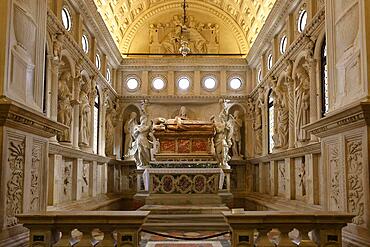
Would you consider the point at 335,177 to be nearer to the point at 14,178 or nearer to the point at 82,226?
the point at 82,226

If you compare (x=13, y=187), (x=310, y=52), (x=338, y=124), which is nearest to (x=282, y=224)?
(x=338, y=124)

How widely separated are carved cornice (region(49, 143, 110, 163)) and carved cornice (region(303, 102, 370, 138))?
22.4ft

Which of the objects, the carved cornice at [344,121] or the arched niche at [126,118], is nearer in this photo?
the carved cornice at [344,121]

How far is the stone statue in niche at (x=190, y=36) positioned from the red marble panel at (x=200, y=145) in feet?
30.2

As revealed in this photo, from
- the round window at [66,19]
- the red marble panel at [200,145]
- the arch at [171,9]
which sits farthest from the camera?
the arch at [171,9]

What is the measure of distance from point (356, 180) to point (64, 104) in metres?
9.15

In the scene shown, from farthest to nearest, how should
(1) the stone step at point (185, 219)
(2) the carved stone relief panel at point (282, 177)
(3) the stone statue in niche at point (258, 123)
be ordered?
(3) the stone statue in niche at point (258, 123) < (2) the carved stone relief panel at point (282, 177) < (1) the stone step at point (185, 219)

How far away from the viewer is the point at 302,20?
1317cm

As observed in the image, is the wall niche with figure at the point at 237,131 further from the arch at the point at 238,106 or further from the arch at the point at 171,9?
the arch at the point at 171,9

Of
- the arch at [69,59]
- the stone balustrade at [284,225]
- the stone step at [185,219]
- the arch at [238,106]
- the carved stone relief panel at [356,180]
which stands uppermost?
the arch at [69,59]

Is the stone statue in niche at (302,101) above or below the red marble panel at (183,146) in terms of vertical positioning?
above

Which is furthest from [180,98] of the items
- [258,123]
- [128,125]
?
[258,123]

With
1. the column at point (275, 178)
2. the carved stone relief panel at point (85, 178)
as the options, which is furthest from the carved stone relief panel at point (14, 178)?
the column at point (275, 178)

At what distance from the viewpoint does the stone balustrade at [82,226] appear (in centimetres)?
496
